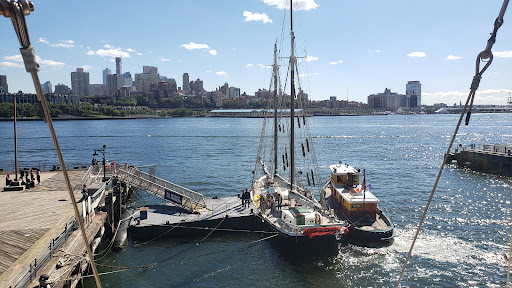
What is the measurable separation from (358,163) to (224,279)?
5318 cm

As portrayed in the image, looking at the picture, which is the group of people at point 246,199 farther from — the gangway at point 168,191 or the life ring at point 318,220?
the life ring at point 318,220

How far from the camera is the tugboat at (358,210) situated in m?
27.6

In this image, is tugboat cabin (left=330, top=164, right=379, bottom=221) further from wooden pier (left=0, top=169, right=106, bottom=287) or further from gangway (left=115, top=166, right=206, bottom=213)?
wooden pier (left=0, top=169, right=106, bottom=287)

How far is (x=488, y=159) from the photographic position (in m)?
58.8

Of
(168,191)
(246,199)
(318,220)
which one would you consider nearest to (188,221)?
(168,191)

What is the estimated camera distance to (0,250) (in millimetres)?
17828

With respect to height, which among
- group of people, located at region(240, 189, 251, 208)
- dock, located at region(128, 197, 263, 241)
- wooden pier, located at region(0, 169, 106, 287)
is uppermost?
wooden pier, located at region(0, 169, 106, 287)

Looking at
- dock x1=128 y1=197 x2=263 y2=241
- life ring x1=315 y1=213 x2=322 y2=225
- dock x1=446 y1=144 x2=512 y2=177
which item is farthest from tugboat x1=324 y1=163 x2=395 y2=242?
Answer: dock x1=446 y1=144 x2=512 y2=177

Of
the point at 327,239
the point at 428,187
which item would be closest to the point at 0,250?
the point at 327,239

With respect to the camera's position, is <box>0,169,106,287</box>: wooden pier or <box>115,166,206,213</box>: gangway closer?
<box>0,169,106,287</box>: wooden pier

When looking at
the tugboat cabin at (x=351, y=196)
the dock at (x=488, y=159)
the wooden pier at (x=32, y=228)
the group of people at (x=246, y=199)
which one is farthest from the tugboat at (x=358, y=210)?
the dock at (x=488, y=159)

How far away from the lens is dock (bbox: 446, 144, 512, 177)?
183 ft

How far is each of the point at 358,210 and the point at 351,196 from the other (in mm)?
1565

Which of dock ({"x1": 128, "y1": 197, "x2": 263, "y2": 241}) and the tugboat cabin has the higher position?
the tugboat cabin
